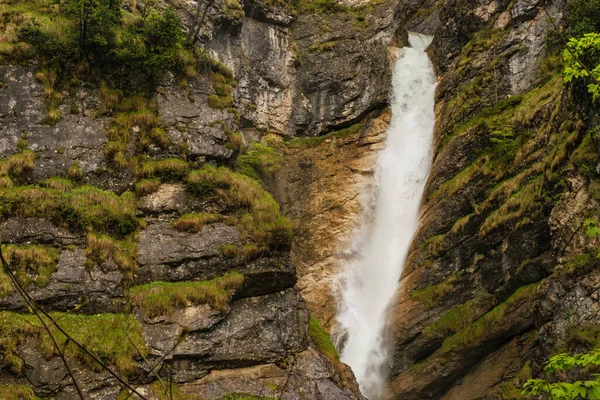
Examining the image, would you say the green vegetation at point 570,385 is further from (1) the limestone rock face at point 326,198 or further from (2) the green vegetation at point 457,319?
(1) the limestone rock face at point 326,198

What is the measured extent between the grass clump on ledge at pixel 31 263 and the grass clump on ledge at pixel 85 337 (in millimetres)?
1126

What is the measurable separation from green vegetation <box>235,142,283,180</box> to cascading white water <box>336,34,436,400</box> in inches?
195

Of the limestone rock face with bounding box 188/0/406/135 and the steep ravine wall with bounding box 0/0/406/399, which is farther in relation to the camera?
the limestone rock face with bounding box 188/0/406/135

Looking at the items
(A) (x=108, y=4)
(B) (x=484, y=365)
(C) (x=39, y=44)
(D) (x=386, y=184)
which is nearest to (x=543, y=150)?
(B) (x=484, y=365)

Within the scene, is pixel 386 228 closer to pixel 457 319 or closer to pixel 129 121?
pixel 457 319

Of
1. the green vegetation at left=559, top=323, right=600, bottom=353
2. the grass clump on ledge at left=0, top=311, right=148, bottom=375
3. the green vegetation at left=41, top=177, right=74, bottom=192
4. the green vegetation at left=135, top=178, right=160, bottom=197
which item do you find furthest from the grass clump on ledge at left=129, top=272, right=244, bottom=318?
the green vegetation at left=559, top=323, right=600, bottom=353

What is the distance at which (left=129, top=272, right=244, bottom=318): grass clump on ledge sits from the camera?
16516mm

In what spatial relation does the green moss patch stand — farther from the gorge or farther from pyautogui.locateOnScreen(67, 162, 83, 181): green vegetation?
pyautogui.locateOnScreen(67, 162, 83, 181): green vegetation

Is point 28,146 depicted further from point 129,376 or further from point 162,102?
point 129,376

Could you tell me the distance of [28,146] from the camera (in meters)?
19.0

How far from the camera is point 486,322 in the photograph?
60.0ft

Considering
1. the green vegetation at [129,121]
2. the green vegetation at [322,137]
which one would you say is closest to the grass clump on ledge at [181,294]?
the green vegetation at [129,121]

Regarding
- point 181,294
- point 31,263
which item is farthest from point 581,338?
point 31,263

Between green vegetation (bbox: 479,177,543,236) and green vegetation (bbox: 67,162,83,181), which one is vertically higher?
green vegetation (bbox: 479,177,543,236)
